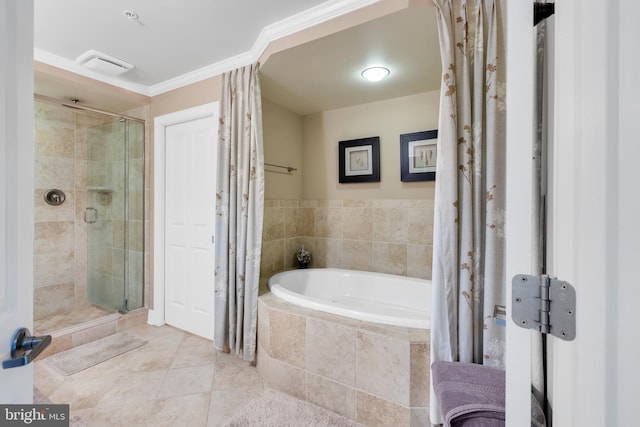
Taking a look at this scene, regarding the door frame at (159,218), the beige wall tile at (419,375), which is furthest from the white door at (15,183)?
the door frame at (159,218)

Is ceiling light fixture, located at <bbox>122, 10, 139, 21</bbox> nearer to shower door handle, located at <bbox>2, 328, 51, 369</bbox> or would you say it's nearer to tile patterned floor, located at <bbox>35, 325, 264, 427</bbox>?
shower door handle, located at <bbox>2, 328, 51, 369</bbox>

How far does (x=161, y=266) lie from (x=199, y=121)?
1.52 metres


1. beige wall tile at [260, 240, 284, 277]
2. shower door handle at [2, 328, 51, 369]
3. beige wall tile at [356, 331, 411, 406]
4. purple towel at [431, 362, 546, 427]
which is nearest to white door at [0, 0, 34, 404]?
shower door handle at [2, 328, 51, 369]

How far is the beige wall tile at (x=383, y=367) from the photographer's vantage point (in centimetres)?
150

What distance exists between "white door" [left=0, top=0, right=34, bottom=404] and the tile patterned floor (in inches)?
50.7

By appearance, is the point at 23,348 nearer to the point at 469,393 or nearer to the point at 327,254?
the point at 469,393

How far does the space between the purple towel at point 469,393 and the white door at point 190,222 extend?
6.88ft

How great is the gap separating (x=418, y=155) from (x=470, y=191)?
52.5 inches

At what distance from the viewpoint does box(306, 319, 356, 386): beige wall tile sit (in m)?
1.66

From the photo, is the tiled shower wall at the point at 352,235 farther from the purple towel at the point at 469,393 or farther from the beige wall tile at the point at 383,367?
the purple towel at the point at 469,393

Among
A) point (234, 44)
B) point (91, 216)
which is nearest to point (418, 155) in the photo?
point (234, 44)

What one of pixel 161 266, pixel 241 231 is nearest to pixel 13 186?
pixel 241 231

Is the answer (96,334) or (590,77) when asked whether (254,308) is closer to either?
(96,334)

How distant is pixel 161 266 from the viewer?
2.91m
